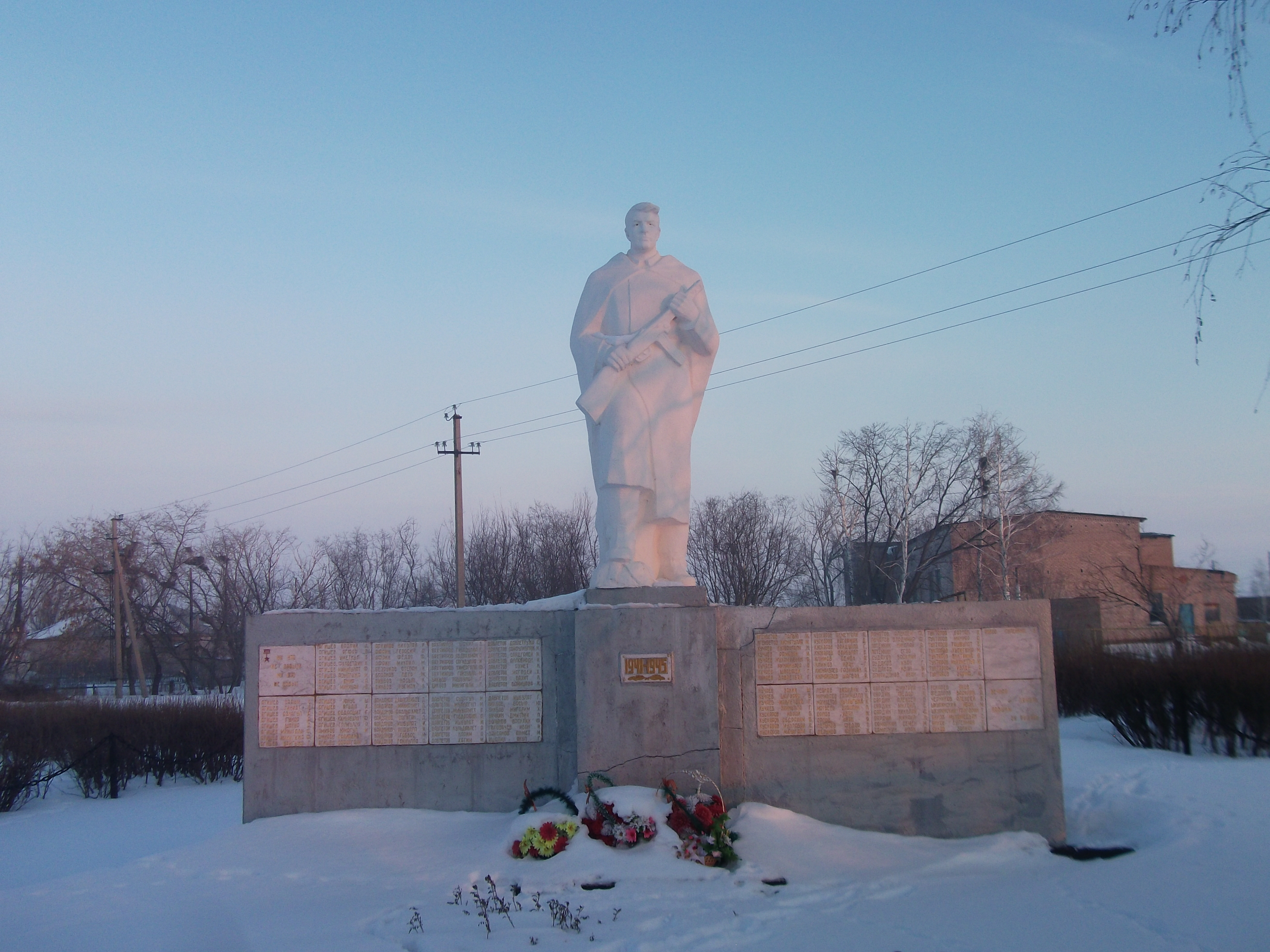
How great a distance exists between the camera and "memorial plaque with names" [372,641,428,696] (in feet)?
19.7

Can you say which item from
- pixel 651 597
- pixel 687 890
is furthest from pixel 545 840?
pixel 651 597

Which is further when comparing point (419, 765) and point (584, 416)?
point (584, 416)

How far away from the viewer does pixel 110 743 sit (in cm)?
1145

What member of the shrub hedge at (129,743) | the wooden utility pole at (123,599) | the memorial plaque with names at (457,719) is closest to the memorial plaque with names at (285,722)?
the memorial plaque with names at (457,719)

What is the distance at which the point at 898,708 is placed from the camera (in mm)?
5977

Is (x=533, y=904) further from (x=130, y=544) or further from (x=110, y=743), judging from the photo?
→ (x=130, y=544)

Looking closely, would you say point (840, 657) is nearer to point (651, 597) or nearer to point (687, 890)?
point (651, 597)

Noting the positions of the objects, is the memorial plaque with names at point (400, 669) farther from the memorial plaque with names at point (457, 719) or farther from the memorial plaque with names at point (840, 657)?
the memorial plaque with names at point (840, 657)

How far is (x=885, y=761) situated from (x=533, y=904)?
8.06 feet

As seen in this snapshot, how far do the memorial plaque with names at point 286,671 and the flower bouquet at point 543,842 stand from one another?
1.79m

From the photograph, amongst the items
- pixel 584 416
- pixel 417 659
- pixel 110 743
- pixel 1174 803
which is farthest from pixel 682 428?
pixel 110 743

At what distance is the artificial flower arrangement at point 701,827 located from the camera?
505cm

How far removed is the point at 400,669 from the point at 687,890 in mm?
2306

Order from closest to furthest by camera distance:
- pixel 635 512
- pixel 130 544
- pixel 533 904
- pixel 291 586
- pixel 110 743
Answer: pixel 533 904 < pixel 635 512 < pixel 110 743 < pixel 130 544 < pixel 291 586
